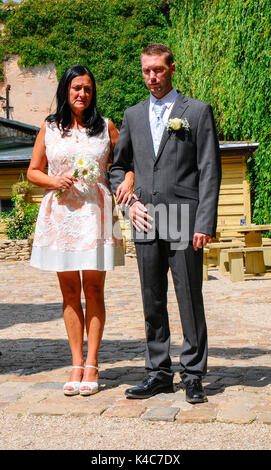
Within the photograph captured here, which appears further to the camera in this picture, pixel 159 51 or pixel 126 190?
pixel 126 190

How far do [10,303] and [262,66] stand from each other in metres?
8.68

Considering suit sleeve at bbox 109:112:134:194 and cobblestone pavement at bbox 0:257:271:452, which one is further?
suit sleeve at bbox 109:112:134:194

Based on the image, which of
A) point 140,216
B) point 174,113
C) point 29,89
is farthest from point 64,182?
point 29,89

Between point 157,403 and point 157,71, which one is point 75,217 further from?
point 157,403

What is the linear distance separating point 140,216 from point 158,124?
609 millimetres

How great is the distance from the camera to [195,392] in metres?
3.96

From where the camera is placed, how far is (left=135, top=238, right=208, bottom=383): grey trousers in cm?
403

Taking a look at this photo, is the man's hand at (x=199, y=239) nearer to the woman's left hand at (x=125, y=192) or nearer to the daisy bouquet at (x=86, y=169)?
the woman's left hand at (x=125, y=192)

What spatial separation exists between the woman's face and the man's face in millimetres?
499

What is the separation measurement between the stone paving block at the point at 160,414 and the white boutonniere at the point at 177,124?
1679 millimetres

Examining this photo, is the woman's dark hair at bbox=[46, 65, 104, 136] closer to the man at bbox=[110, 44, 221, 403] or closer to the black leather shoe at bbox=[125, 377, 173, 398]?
the man at bbox=[110, 44, 221, 403]

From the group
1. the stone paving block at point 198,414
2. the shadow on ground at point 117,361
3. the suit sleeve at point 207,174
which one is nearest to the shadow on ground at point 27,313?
the shadow on ground at point 117,361

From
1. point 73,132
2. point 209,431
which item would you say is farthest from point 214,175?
point 209,431

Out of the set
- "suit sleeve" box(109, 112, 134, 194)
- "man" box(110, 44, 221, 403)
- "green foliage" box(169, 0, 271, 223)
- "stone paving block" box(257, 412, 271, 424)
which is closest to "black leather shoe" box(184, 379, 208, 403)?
"man" box(110, 44, 221, 403)
